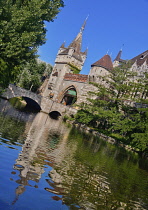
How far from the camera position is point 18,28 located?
1595cm

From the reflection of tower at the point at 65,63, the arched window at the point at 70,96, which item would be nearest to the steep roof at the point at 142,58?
the reflection of tower at the point at 65,63

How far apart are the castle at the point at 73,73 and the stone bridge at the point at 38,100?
854 cm

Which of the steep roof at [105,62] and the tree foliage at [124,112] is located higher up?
the steep roof at [105,62]

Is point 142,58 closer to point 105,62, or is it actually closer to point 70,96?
point 105,62

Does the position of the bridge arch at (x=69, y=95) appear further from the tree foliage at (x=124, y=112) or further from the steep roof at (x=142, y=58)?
the steep roof at (x=142, y=58)

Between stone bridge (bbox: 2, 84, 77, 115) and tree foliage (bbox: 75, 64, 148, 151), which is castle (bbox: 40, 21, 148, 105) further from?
tree foliage (bbox: 75, 64, 148, 151)

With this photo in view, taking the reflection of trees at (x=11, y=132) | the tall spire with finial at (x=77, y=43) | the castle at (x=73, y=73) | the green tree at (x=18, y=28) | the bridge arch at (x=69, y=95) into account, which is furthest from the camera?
the tall spire with finial at (x=77, y=43)

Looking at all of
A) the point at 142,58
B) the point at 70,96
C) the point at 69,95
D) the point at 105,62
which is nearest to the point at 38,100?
the point at 69,95

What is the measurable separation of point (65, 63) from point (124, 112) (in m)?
32.7

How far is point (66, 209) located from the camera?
5.18 meters

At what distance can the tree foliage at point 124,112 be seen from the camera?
94.1 feet

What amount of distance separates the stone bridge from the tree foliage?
5938mm

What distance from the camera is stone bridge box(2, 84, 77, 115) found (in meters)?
37.0

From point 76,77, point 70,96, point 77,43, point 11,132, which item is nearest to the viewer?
point 11,132
